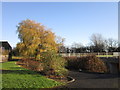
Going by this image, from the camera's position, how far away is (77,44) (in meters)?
59.8

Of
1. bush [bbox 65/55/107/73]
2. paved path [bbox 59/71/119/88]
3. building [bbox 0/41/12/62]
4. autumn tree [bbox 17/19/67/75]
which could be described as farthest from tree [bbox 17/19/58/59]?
paved path [bbox 59/71/119/88]

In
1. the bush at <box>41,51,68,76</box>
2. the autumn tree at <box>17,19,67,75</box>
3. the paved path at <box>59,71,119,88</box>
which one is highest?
the autumn tree at <box>17,19,67,75</box>

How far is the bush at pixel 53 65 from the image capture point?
11570 millimetres

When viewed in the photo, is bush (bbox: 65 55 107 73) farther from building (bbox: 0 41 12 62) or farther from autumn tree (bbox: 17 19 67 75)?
building (bbox: 0 41 12 62)

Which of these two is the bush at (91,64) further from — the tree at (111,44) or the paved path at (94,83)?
the tree at (111,44)

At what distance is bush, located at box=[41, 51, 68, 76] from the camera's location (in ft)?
38.0

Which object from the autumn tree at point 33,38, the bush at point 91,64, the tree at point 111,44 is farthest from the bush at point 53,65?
the tree at point 111,44

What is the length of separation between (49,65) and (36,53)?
14746mm

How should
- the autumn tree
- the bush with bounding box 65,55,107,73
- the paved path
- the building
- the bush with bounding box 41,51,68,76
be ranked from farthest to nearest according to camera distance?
1. the building
2. the autumn tree
3. the bush with bounding box 65,55,107,73
4. the bush with bounding box 41,51,68,76
5. the paved path

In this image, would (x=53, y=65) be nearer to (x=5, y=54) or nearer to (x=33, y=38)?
(x=33, y=38)

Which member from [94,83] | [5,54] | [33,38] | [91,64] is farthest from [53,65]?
[5,54]

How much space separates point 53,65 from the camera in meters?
11.6

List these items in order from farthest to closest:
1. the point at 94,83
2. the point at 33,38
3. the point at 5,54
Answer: the point at 5,54
the point at 33,38
the point at 94,83

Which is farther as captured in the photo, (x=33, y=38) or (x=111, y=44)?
(x=111, y=44)
